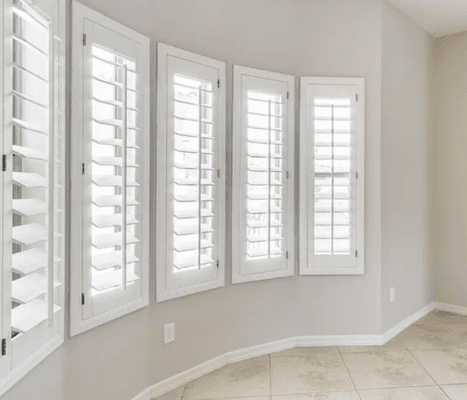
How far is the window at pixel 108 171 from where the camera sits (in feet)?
5.66

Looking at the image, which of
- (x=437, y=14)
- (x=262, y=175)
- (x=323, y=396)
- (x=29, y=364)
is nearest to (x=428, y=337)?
(x=323, y=396)

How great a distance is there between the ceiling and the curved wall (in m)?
0.42

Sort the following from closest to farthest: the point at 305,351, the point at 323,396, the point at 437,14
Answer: the point at 323,396
the point at 305,351
the point at 437,14

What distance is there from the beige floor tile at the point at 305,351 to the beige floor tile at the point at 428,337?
618 millimetres

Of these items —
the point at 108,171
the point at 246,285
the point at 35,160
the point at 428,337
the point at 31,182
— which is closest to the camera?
the point at 31,182

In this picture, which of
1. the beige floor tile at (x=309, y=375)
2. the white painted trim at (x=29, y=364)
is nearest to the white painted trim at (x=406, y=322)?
the beige floor tile at (x=309, y=375)

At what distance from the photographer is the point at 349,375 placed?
2.48 meters

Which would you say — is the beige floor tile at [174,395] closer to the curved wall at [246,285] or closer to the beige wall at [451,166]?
the curved wall at [246,285]

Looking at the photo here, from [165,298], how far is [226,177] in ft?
2.92

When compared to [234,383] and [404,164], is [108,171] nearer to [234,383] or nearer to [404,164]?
[234,383]

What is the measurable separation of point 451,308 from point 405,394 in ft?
6.54

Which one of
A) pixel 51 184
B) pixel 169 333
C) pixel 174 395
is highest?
pixel 51 184

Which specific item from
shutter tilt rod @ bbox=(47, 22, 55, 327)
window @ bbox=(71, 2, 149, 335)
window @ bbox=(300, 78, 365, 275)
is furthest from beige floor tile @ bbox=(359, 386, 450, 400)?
shutter tilt rod @ bbox=(47, 22, 55, 327)

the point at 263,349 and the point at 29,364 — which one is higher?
the point at 29,364
